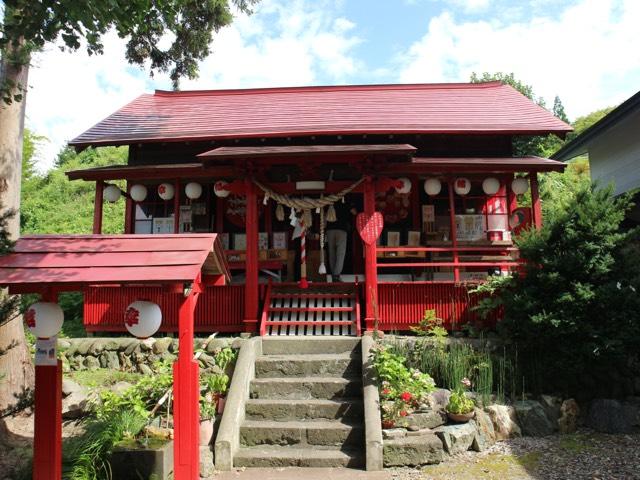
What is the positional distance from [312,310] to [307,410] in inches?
94.7

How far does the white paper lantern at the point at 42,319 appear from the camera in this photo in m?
4.48

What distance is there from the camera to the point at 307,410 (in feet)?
21.3

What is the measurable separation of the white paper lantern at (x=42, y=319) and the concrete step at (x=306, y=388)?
3132 mm

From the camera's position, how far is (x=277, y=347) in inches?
308

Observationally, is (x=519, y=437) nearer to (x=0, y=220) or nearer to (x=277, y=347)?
(x=277, y=347)

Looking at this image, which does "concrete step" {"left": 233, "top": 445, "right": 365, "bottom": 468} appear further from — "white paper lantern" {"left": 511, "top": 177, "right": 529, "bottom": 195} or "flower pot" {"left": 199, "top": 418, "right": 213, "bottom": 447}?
"white paper lantern" {"left": 511, "top": 177, "right": 529, "bottom": 195}

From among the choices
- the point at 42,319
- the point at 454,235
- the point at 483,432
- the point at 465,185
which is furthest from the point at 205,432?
the point at 465,185

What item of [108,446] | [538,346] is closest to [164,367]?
[108,446]

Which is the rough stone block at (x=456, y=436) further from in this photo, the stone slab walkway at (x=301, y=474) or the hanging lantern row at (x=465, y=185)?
the hanging lantern row at (x=465, y=185)

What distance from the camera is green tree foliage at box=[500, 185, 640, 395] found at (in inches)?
265

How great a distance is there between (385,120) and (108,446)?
873 cm

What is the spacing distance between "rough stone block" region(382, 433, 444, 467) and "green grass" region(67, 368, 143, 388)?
13.7 feet

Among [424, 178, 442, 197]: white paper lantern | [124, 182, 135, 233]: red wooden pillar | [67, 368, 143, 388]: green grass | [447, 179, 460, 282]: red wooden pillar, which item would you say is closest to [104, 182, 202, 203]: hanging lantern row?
[124, 182, 135, 233]: red wooden pillar

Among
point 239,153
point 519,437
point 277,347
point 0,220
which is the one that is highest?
point 239,153
